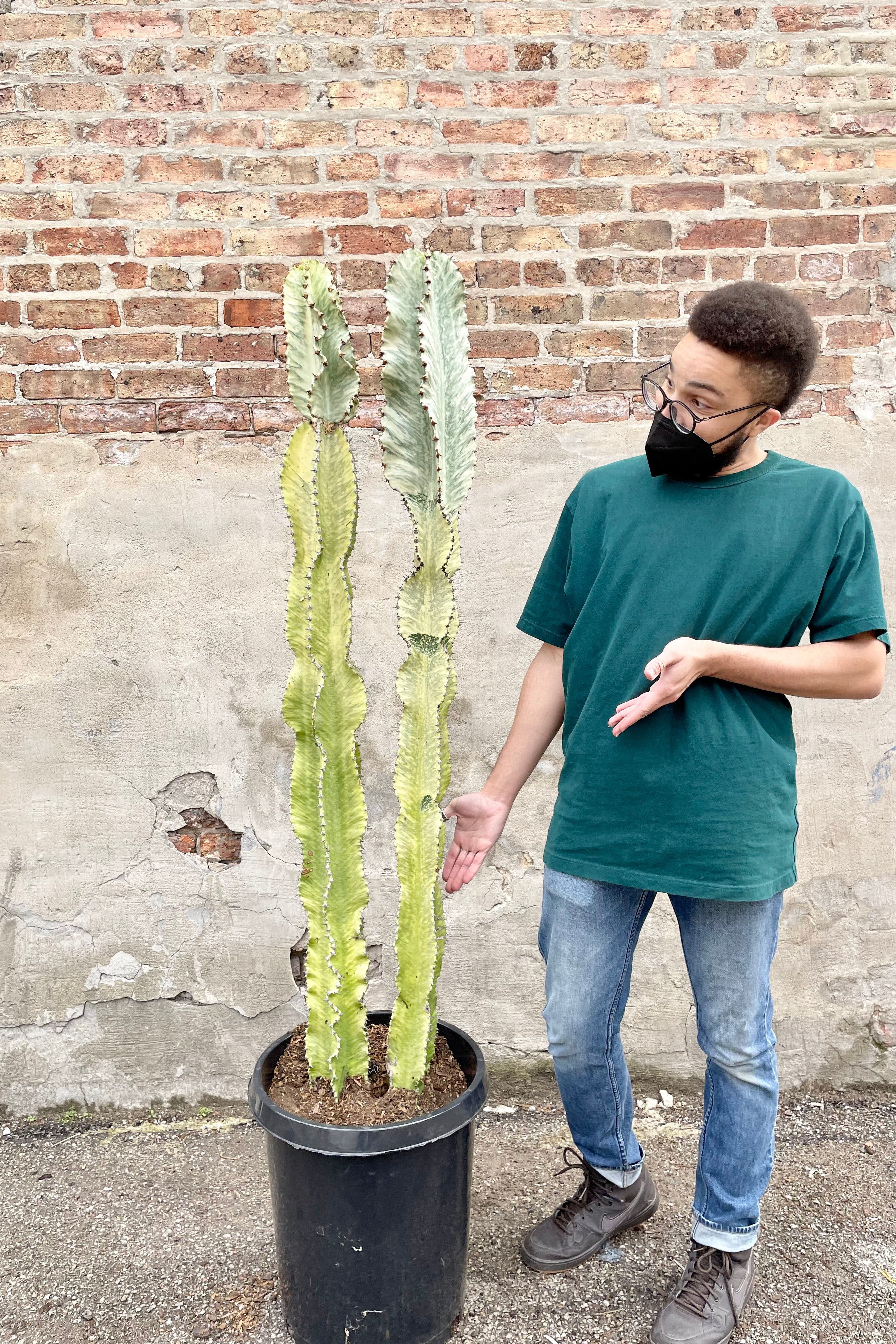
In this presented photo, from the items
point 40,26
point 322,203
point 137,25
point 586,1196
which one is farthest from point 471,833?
point 40,26

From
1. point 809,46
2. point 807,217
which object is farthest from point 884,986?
point 809,46

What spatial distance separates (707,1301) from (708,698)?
1.35 meters

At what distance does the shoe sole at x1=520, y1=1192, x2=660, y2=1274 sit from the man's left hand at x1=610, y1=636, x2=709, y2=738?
1.39 metres

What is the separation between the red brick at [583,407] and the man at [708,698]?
0.87m

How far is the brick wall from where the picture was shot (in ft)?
9.86

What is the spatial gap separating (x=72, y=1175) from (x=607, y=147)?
3384mm

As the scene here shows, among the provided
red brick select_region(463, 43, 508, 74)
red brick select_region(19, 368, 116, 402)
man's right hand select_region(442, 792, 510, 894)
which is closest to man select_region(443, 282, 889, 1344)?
man's right hand select_region(442, 792, 510, 894)

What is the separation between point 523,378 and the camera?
10.3 ft

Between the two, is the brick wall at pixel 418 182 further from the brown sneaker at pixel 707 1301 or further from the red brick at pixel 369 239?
the brown sneaker at pixel 707 1301

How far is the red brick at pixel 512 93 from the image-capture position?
3.02 meters

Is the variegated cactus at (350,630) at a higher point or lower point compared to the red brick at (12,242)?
lower

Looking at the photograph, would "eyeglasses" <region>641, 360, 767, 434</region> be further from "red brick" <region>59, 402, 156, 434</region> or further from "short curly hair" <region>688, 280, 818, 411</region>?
"red brick" <region>59, 402, 156, 434</region>

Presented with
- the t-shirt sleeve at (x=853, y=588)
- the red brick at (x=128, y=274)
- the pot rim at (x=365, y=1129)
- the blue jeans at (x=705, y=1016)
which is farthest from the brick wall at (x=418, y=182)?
the pot rim at (x=365, y=1129)

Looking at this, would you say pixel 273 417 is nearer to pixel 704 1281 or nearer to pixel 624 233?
pixel 624 233
